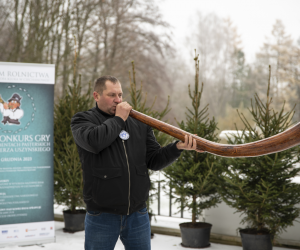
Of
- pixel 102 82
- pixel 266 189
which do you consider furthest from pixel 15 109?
pixel 266 189

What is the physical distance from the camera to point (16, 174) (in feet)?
15.9

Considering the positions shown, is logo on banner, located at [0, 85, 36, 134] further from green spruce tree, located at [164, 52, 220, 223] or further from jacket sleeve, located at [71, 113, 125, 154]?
jacket sleeve, located at [71, 113, 125, 154]

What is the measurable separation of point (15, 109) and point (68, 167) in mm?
1372

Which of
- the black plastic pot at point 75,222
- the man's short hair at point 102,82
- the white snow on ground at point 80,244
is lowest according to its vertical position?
the white snow on ground at point 80,244

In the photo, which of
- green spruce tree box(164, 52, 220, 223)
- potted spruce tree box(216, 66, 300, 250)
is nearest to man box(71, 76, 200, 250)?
potted spruce tree box(216, 66, 300, 250)

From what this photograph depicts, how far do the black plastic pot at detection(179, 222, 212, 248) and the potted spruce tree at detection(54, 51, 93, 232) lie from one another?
1.79 metres

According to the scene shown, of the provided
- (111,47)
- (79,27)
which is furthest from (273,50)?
(79,27)

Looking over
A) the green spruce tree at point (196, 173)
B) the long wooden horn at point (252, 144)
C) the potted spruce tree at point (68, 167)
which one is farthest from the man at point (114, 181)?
the potted spruce tree at point (68, 167)

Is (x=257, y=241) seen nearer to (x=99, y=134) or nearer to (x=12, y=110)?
(x=99, y=134)

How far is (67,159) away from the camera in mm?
5629

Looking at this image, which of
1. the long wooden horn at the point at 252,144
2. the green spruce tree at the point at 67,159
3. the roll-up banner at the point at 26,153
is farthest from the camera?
the green spruce tree at the point at 67,159

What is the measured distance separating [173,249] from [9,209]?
2399mm

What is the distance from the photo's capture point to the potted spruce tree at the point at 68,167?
5664 millimetres

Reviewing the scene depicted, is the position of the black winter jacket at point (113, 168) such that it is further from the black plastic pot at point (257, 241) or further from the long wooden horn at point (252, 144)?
the black plastic pot at point (257, 241)
